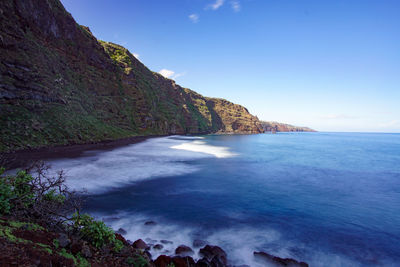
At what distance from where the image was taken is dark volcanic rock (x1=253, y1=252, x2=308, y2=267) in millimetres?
8781

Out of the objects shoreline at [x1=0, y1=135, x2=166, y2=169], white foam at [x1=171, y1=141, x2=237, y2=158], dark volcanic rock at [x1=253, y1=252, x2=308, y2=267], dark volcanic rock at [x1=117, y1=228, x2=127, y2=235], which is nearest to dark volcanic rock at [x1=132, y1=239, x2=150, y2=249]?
A: dark volcanic rock at [x1=117, y1=228, x2=127, y2=235]

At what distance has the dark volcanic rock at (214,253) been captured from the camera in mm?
8535

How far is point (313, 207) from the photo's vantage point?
16266 mm

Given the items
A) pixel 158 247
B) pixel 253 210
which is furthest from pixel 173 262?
pixel 253 210

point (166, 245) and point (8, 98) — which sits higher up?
point (8, 98)

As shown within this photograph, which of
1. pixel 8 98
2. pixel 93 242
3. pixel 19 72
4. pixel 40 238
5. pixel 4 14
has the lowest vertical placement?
pixel 93 242

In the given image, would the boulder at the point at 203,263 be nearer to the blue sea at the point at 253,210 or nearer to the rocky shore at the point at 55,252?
the rocky shore at the point at 55,252

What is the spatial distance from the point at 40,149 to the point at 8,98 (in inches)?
350

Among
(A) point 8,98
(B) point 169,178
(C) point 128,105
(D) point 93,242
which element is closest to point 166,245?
(D) point 93,242

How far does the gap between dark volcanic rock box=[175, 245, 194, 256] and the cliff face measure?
28.6 meters

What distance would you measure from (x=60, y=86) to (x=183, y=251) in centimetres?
4645

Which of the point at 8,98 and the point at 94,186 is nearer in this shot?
the point at 94,186

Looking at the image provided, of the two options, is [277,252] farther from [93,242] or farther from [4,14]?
[4,14]

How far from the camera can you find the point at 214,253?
902 centimetres
